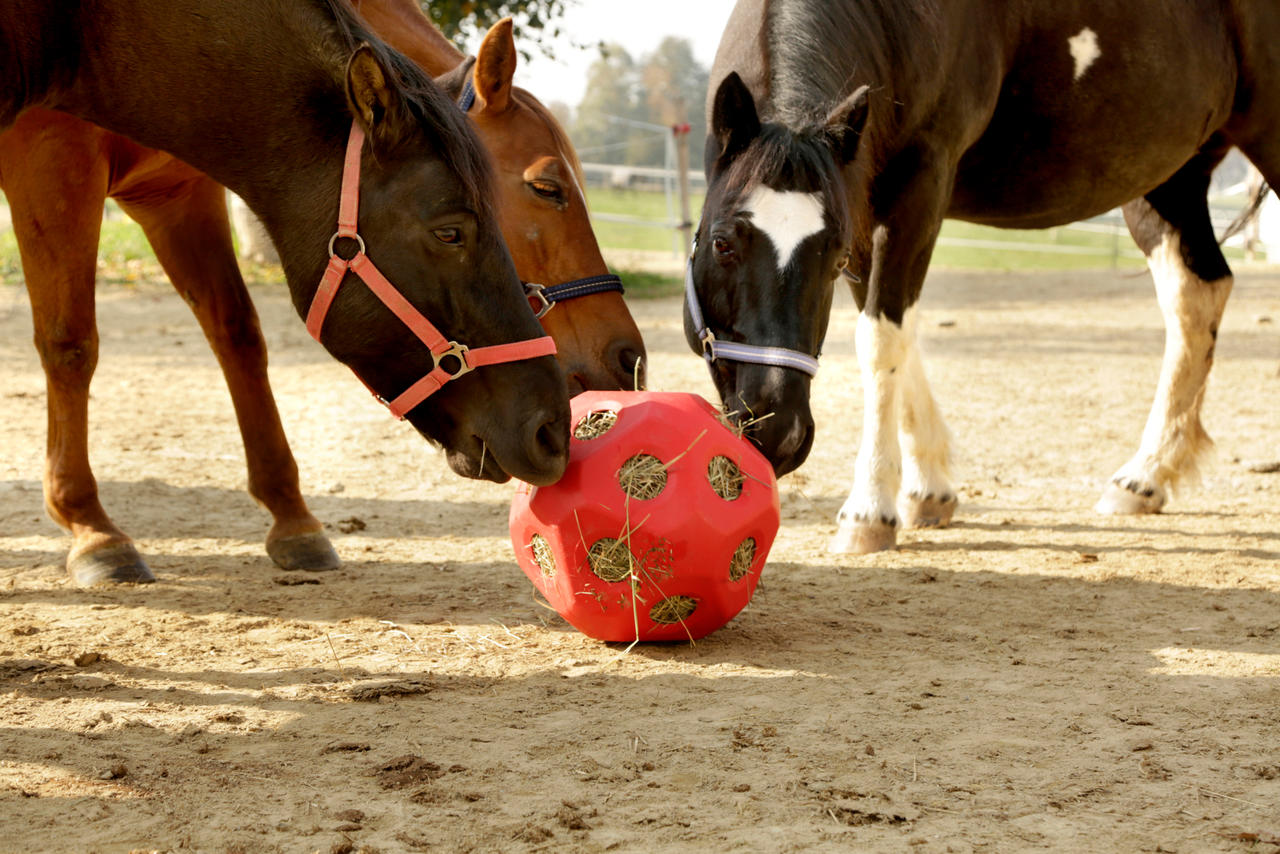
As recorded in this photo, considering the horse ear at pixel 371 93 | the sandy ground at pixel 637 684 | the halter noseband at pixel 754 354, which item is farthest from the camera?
the halter noseband at pixel 754 354

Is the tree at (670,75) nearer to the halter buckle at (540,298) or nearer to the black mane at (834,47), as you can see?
the black mane at (834,47)

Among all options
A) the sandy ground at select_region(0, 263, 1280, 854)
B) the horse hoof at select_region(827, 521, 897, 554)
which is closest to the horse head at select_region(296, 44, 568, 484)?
the sandy ground at select_region(0, 263, 1280, 854)

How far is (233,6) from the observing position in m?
2.74

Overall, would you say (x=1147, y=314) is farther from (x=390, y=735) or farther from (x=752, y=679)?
(x=390, y=735)

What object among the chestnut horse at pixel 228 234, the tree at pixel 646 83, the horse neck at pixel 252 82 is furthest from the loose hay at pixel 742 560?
the tree at pixel 646 83

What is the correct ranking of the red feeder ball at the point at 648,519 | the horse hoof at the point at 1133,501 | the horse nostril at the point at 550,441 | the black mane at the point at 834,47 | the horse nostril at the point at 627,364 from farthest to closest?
the horse hoof at the point at 1133,501 → the black mane at the point at 834,47 → the horse nostril at the point at 627,364 → the red feeder ball at the point at 648,519 → the horse nostril at the point at 550,441

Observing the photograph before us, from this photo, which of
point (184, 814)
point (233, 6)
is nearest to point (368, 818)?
point (184, 814)

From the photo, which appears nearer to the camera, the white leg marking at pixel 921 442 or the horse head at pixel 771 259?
the horse head at pixel 771 259

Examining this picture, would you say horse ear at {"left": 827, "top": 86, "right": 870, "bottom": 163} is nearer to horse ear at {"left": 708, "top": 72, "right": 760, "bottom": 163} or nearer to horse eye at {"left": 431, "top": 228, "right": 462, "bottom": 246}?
horse ear at {"left": 708, "top": 72, "right": 760, "bottom": 163}

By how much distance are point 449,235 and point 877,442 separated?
89.1 inches

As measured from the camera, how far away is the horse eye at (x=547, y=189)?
12.0 feet

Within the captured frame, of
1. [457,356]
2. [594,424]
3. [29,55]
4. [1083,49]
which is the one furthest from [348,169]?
[1083,49]


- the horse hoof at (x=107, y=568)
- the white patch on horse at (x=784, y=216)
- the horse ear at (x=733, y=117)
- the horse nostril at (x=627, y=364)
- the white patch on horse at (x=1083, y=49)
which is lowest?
the horse hoof at (x=107, y=568)

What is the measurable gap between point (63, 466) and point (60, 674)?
125 cm
